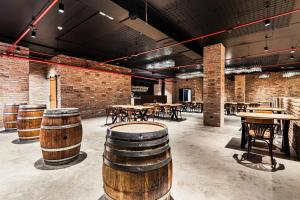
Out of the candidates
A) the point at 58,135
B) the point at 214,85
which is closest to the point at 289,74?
the point at 214,85

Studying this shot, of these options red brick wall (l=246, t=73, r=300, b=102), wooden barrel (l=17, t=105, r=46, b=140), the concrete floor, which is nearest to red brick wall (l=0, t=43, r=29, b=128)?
wooden barrel (l=17, t=105, r=46, b=140)

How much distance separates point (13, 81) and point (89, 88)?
310 centimetres

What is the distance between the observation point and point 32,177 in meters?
2.05

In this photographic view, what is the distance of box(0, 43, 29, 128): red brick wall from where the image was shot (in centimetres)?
543

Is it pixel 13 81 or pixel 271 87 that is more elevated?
pixel 271 87

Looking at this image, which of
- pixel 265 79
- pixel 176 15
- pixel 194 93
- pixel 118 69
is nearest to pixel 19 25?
pixel 176 15

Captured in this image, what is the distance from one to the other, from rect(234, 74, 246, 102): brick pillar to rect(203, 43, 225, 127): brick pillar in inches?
314

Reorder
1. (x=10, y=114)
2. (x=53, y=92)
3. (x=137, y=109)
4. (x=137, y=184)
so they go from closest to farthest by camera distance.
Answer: (x=137, y=184)
(x=10, y=114)
(x=137, y=109)
(x=53, y=92)

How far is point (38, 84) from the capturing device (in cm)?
844

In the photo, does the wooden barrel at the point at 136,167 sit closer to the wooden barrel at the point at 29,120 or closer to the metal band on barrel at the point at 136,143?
the metal band on barrel at the point at 136,143

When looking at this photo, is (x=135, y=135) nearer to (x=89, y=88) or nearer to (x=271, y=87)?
(x=89, y=88)

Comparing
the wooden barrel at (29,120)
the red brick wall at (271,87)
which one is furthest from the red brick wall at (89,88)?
the red brick wall at (271,87)

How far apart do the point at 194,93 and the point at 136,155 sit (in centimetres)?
1447

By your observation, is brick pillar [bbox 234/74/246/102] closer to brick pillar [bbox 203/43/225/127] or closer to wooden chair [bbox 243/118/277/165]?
brick pillar [bbox 203/43/225/127]
